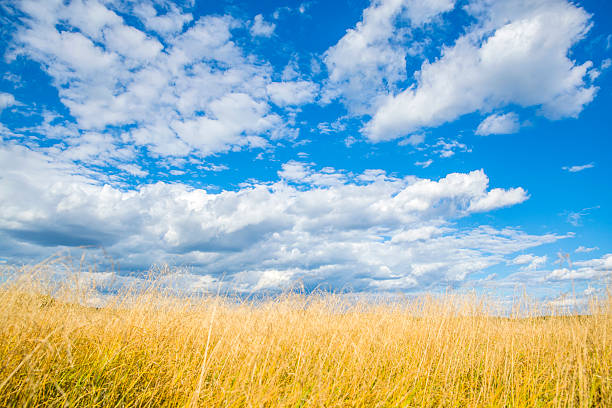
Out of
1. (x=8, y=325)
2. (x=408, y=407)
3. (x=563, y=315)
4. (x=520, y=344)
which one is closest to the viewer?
(x=8, y=325)

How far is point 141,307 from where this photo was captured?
630 cm

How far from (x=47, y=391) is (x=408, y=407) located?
15.3 feet

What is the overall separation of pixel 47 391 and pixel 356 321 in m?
6.66

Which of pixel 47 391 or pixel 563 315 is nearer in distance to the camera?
pixel 47 391

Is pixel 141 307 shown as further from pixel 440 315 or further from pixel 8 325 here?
pixel 440 315

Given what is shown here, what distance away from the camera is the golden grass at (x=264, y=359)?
154 inches

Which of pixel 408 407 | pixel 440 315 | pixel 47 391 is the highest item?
pixel 440 315

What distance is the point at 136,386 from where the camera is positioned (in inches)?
167

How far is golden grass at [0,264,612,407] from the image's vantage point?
12.9 ft

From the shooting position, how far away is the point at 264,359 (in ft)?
17.7

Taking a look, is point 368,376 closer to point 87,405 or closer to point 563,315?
point 87,405

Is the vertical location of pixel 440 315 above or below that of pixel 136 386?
above

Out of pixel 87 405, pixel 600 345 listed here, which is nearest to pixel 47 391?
pixel 87 405

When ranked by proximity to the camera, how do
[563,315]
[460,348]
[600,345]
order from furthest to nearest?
[563,315]
[600,345]
[460,348]
